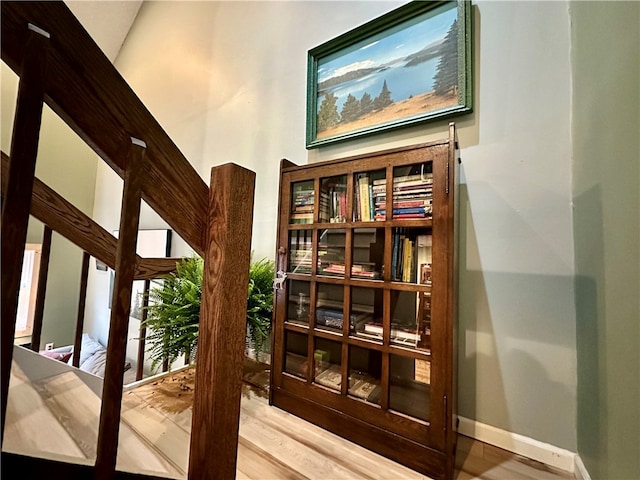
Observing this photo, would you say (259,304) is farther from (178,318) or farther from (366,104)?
(366,104)

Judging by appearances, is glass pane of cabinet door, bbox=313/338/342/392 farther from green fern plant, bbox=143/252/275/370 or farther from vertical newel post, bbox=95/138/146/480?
vertical newel post, bbox=95/138/146/480

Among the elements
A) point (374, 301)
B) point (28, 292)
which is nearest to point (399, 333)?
point (374, 301)

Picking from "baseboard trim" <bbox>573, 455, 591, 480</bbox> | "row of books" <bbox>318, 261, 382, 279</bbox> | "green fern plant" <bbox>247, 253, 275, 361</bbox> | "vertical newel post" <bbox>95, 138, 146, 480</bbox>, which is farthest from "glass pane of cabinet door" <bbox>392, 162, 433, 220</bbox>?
"baseboard trim" <bbox>573, 455, 591, 480</bbox>

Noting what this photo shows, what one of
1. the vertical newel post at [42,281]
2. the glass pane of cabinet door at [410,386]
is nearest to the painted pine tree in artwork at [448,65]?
the glass pane of cabinet door at [410,386]

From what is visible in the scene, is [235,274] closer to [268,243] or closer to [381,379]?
[381,379]

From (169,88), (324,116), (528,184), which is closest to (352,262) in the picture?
(528,184)

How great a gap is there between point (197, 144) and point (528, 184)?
106 inches

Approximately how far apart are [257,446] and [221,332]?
0.92 m

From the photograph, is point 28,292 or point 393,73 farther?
point 28,292

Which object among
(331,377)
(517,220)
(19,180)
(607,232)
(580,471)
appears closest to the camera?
(19,180)

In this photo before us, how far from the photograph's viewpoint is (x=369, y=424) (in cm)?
121

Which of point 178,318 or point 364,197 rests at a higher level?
point 364,197

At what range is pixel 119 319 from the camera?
21.5 inches

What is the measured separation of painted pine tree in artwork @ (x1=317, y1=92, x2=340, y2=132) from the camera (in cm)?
182
